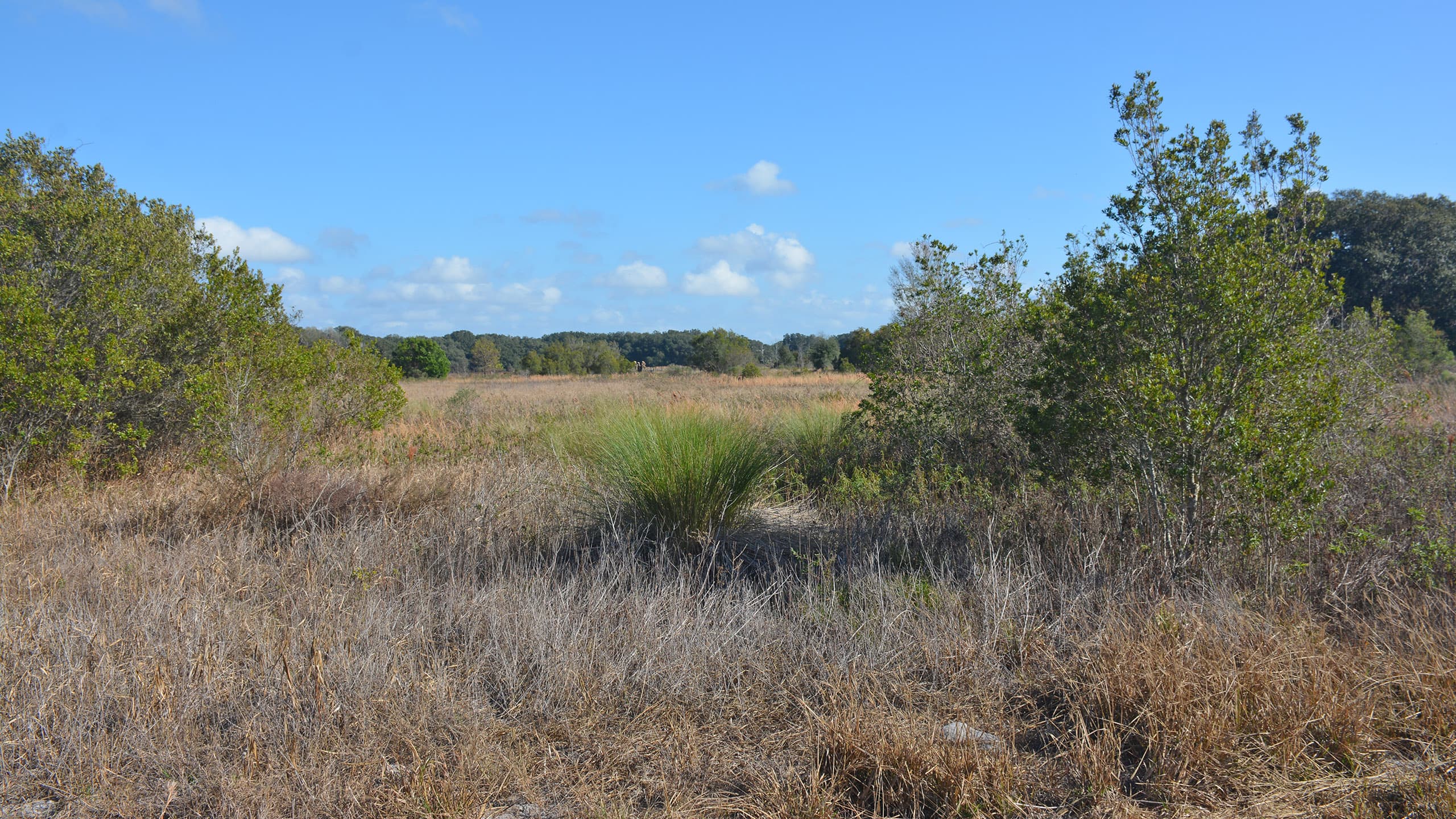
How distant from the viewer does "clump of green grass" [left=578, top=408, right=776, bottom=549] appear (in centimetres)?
609

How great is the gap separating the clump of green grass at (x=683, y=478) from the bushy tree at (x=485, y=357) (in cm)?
6476

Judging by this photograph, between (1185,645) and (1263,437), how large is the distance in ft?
5.19

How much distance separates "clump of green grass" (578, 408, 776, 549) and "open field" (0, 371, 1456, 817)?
0.73m

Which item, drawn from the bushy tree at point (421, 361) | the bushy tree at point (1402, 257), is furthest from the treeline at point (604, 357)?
the bushy tree at point (1402, 257)

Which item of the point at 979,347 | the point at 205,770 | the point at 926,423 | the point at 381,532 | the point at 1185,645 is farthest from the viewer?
the point at 926,423

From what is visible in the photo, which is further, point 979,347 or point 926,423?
point 926,423

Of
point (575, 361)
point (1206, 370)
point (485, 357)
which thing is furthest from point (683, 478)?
→ point (485, 357)

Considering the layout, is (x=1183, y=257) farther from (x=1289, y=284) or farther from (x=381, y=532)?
(x=381, y=532)

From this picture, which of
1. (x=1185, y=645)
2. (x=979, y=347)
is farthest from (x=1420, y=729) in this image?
(x=979, y=347)

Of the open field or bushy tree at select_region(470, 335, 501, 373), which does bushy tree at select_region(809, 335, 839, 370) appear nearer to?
bushy tree at select_region(470, 335, 501, 373)

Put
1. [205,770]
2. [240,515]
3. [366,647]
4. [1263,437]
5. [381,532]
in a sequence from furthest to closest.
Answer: [240,515] < [381,532] < [1263,437] < [366,647] < [205,770]

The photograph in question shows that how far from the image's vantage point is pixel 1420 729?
2.77 metres

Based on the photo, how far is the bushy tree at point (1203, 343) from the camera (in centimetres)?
412

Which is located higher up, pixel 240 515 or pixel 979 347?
pixel 979 347
